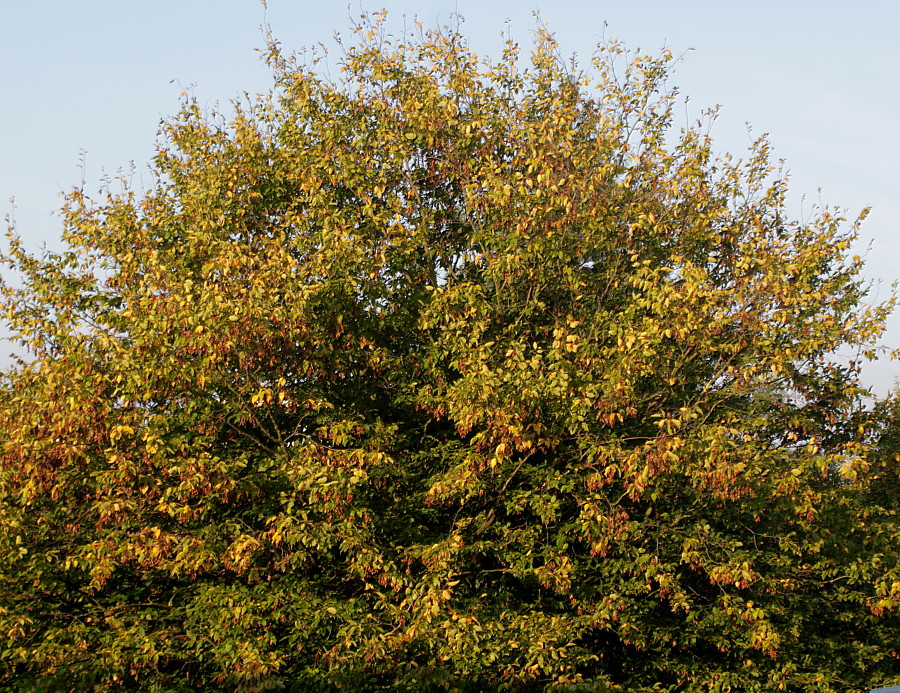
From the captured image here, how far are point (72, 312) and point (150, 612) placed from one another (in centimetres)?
458

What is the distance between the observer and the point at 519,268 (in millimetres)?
12477

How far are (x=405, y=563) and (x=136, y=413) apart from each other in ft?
12.9

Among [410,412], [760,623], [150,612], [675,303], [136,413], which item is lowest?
[150,612]

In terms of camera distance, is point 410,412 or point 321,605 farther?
point 410,412

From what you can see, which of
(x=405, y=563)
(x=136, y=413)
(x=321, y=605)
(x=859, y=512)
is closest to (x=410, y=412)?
(x=405, y=563)

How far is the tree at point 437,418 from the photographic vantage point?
10141 millimetres

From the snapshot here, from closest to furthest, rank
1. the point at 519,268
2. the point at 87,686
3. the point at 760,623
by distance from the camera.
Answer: the point at 87,686, the point at 760,623, the point at 519,268

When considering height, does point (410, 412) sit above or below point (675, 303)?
below

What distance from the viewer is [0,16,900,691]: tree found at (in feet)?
33.3

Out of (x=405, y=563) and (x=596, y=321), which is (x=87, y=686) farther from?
(x=596, y=321)

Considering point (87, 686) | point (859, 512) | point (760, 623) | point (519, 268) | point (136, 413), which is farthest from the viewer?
point (859, 512)

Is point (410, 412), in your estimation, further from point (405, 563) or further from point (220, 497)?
point (220, 497)

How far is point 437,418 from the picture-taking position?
11.8m

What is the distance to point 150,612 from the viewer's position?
35.4 feet
